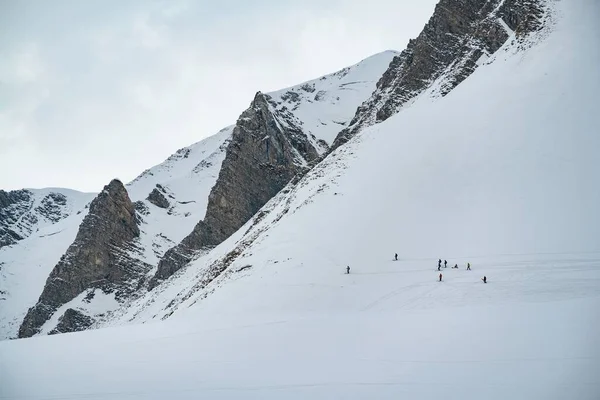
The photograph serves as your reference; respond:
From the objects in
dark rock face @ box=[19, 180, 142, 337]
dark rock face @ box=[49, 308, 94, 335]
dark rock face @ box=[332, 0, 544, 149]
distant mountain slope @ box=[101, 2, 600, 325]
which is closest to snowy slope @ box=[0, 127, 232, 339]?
dark rock face @ box=[49, 308, 94, 335]

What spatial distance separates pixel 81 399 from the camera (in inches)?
448

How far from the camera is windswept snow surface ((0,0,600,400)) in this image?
1150 centimetres

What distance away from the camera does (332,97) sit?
10981 centimetres

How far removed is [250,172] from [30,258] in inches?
2384

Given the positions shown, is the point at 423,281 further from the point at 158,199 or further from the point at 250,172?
the point at 158,199

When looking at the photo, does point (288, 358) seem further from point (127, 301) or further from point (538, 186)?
point (127, 301)

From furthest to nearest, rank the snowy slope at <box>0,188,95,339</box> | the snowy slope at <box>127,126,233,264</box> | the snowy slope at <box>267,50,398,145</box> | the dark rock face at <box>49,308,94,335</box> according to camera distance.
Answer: the snowy slope at <box>267,50,398,145</box> < the snowy slope at <box>127,126,233,264</box> < the snowy slope at <box>0,188,95,339</box> < the dark rock face at <box>49,308,94,335</box>

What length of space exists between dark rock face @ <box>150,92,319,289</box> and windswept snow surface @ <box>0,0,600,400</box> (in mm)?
23989

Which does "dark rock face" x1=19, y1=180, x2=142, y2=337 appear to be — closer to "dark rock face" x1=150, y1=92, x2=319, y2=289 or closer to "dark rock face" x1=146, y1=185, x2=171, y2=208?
"dark rock face" x1=146, y1=185, x2=171, y2=208

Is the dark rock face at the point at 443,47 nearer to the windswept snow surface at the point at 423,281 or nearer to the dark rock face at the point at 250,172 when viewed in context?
the windswept snow surface at the point at 423,281

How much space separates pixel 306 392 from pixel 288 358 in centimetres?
260

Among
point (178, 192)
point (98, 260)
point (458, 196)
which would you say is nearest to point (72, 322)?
point (98, 260)

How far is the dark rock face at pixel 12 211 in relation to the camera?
398ft

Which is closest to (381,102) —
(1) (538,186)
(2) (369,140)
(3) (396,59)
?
(3) (396,59)
